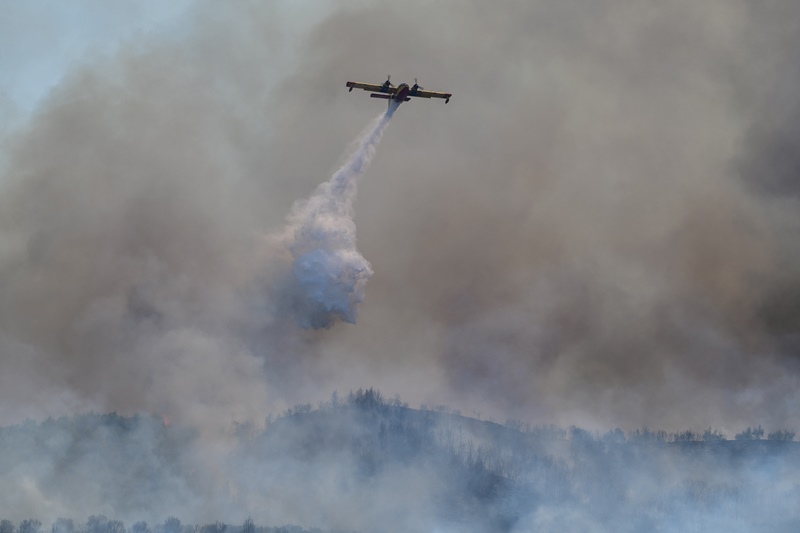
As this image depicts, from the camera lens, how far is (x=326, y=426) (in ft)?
639

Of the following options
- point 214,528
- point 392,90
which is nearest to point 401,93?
point 392,90

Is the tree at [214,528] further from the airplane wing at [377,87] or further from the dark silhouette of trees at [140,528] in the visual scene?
the airplane wing at [377,87]

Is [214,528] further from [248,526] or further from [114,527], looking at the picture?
[114,527]

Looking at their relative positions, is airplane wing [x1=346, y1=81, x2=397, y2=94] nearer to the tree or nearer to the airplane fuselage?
the airplane fuselage

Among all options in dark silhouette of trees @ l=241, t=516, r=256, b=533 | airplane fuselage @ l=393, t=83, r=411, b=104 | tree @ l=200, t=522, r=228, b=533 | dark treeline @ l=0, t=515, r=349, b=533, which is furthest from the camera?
dark silhouette of trees @ l=241, t=516, r=256, b=533

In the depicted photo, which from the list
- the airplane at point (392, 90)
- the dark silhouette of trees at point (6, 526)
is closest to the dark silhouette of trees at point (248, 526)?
the dark silhouette of trees at point (6, 526)

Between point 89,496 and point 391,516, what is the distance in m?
55.7

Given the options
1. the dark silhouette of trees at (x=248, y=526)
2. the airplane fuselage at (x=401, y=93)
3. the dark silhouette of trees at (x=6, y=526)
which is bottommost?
the dark silhouette of trees at (x=6, y=526)

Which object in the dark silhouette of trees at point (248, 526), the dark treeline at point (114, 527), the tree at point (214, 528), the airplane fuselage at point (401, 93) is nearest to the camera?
the airplane fuselage at point (401, 93)

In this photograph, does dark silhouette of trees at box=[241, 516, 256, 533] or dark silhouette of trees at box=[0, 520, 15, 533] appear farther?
dark silhouette of trees at box=[241, 516, 256, 533]

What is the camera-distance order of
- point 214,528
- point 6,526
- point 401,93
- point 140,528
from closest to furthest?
point 401,93
point 6,526
point 140,528
point 214,528

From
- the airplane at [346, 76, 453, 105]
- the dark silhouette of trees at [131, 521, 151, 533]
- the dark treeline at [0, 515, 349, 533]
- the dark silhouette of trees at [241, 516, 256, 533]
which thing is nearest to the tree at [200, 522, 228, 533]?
the dark treeline at [0, 515, 349, 533]

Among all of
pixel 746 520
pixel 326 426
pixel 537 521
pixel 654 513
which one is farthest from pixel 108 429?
pixel 746 520

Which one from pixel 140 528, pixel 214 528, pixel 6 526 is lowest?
pixel 6 526
